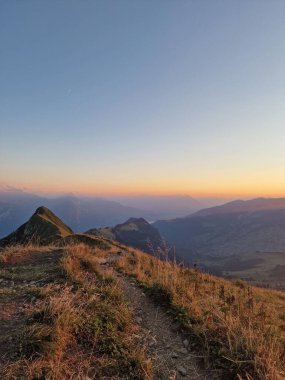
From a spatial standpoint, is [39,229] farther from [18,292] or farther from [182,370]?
[182,370]

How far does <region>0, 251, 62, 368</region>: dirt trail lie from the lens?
5309 mm

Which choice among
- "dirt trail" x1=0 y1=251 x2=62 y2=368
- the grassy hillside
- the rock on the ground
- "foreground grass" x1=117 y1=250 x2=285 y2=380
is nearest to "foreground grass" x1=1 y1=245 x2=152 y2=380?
the grassy hillside

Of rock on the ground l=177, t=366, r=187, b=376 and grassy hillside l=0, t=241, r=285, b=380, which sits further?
rock on the ground l=177, t=366, r=187, b=376

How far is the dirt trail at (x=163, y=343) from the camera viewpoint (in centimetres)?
523

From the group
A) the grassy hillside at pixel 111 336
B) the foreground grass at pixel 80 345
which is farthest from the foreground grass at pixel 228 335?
the foreground grass at pixel 80 345

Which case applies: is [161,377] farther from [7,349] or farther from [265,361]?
[7,349]

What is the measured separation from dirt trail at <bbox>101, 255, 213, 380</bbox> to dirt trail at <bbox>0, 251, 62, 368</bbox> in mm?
2406

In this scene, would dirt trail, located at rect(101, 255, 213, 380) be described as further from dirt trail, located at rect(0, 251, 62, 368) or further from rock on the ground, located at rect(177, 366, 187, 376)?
dirt trail, located at rect(0, 251, 62, 368)

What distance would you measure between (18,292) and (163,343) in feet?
13.7

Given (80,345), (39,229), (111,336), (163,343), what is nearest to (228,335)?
(163,343)

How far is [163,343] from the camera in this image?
621 centimetres

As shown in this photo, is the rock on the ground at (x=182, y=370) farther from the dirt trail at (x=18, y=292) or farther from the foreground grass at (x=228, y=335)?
the dirt trail at (x=18, y=292)

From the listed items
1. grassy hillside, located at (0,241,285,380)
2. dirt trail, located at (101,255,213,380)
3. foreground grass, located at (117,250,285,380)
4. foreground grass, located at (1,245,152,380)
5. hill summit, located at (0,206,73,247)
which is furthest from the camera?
hill summit, located at (0,206,73,247)

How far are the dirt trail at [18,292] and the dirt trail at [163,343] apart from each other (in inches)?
94.7
